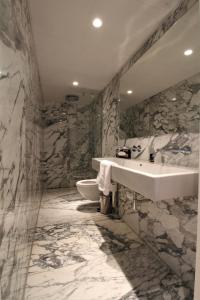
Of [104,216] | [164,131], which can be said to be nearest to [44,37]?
[164,131]

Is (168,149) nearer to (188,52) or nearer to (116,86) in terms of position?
(188,52)

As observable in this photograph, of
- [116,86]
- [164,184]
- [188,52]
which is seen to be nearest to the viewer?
[164,184]

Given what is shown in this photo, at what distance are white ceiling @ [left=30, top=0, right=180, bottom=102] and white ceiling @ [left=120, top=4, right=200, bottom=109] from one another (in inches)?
7.9

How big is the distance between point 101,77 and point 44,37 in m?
1.16

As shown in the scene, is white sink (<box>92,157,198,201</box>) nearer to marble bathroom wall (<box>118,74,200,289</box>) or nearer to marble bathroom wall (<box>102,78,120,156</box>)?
marble bathroom wall (<box>118,74,200,289</box>)

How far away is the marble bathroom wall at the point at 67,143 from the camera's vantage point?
4.31m

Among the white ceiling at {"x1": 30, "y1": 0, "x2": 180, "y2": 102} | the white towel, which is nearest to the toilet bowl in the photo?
the white towel

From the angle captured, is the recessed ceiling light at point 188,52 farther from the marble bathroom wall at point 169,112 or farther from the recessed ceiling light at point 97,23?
the recessed ceiling light at point 97,23

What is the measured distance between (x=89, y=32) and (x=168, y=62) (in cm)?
85

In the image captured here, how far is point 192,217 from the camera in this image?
1.28 meters

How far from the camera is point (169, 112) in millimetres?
1615

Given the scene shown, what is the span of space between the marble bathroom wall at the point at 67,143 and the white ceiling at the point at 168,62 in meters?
2.23

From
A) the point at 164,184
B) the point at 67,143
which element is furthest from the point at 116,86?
the point at 67,143

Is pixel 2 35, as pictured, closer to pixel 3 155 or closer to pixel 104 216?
pixel 3 155
